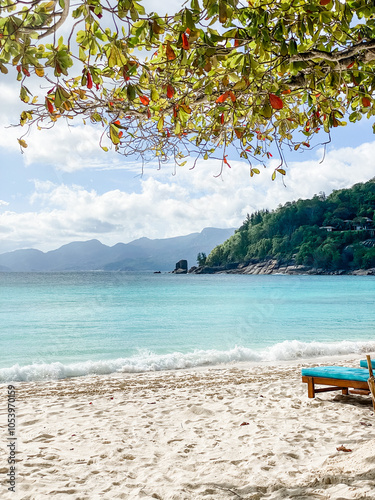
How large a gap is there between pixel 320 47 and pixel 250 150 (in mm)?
1488

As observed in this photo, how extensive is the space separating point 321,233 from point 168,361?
70.9 meters

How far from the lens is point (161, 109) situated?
12.6 feet

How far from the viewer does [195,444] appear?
411cm

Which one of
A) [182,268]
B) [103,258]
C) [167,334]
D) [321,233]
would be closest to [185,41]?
[167,334]

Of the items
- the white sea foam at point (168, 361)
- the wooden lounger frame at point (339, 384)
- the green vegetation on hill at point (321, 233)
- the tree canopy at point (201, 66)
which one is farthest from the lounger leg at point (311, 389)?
the green vegetation on hill at point (321, 233)

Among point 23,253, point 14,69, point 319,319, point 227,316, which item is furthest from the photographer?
point 23,253

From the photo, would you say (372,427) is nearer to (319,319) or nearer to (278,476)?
(278,476)

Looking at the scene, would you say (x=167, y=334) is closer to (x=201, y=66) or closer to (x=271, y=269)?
(x=201, y=66)

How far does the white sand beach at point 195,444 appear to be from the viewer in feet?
10.1

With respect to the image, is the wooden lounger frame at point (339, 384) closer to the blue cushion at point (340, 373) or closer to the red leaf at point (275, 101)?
the blue cushion at point (340, 373)

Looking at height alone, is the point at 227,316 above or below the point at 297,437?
below

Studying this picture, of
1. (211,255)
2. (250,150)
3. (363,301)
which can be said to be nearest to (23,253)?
(211,255)

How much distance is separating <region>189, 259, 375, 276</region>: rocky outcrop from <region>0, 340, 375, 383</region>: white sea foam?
206 feet

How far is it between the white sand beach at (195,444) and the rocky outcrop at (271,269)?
2763 inches
